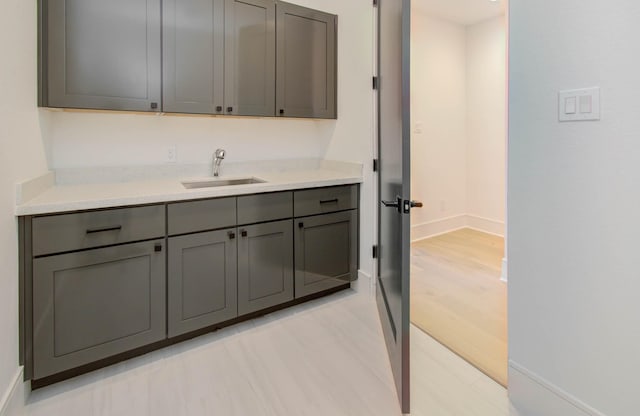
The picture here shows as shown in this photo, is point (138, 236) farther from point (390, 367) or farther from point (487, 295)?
point (487, 295)

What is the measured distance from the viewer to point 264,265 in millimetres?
2316

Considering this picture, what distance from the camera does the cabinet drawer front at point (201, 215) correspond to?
6.41 feet

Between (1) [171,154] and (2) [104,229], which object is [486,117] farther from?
(2) [104,229]

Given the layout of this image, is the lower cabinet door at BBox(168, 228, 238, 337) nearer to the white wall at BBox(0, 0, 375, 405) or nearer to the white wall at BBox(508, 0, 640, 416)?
the white wall at BBox(0, 0, 375, 405)

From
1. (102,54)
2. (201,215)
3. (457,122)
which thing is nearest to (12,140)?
(102,54)

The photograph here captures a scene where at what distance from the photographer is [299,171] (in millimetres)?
3041

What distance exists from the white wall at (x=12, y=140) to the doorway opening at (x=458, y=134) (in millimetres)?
2802

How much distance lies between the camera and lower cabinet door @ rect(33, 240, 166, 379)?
1.64 metres

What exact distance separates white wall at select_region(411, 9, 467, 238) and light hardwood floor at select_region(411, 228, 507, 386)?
580mm

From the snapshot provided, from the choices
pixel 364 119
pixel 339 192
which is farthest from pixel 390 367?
pixel 364 119

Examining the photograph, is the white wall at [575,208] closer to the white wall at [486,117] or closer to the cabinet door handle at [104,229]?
the cabinet door handle at [104,229]

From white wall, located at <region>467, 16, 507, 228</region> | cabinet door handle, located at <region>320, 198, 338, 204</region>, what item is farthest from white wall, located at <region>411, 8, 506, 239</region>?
cabinet door handle, located at <region>320, 198, 338, 204</region>

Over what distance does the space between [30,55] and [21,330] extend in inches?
50.6

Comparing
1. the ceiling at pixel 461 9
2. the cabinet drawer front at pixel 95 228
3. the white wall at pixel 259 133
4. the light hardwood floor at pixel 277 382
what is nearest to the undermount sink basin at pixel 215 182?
the white wall at pixel 259 133
